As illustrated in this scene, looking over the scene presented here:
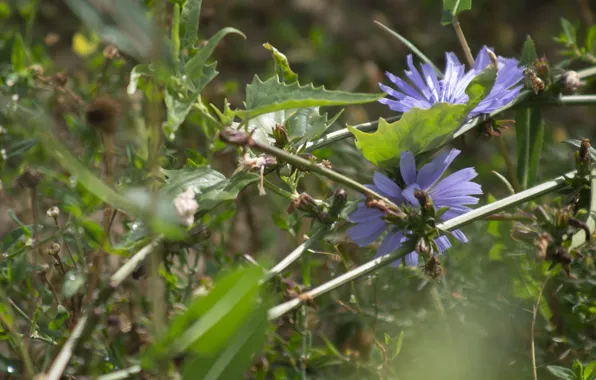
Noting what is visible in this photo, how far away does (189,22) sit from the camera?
2.58 ft

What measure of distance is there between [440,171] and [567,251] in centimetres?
16

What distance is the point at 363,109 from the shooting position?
6.22ft

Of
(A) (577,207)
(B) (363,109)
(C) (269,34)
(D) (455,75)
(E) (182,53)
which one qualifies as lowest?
(B) (363,109)

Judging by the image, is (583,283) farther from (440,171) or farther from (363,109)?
(363,109)

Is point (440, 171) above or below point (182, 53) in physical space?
below

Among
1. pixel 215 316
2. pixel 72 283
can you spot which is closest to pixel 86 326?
pixel 72 283

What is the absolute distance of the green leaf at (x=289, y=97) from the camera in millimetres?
655

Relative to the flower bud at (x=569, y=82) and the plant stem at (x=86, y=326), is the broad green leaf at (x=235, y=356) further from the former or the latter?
the flower bud at (x=569, y=82)

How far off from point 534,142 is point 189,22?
516mm

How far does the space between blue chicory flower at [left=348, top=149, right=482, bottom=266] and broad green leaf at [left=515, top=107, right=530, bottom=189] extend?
0.24 metres

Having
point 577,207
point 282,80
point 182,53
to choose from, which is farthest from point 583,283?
point 182,53

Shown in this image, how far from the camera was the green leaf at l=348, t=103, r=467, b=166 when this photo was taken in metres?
0.75

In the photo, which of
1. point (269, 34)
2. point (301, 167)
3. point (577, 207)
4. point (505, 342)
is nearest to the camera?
point (301, 167)

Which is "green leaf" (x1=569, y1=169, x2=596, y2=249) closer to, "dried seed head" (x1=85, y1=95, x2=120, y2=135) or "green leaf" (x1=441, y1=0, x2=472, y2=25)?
"green leaf" (x1=441, y1=0, x2=472, y2=25)
